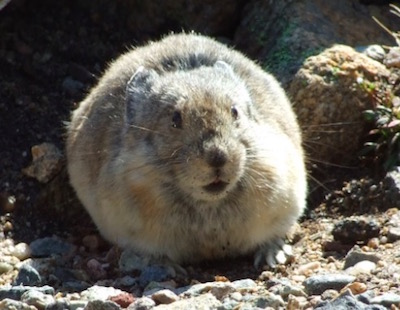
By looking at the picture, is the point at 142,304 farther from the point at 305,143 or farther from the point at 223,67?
the point at 305,143

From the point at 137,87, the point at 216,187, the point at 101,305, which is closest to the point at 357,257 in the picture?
the point at 216,187

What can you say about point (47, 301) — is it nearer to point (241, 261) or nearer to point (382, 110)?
point (241, 261)

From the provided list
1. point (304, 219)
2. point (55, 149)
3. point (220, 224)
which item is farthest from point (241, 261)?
point (55, 149)

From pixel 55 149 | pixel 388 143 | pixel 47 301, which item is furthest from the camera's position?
pixel 55 149

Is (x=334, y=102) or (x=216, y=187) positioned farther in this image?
(x=334, y=102)

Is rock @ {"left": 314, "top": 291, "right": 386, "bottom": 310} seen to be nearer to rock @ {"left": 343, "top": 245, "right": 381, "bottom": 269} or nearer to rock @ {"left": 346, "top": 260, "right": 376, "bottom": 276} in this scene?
rock @ {"left": 346, "top": 260, "right": 376, "bottom": 276}

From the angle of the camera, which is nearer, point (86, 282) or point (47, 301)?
point (47, 301)

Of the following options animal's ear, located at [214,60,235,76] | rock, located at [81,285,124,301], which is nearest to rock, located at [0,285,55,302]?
rock, located at [81,285,124,301]
